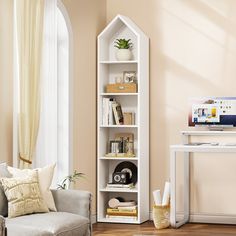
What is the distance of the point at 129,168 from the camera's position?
271 inches

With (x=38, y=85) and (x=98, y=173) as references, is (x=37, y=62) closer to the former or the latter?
(x=38, y=85)

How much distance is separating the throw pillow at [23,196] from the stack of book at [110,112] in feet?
6.92

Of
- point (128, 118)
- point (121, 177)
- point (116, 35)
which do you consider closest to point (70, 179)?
point (121, 177)

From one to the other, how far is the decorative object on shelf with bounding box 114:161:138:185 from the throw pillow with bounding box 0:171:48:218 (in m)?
2.24

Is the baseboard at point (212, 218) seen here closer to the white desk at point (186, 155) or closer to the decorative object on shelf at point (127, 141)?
the white desk at point (186, 155)

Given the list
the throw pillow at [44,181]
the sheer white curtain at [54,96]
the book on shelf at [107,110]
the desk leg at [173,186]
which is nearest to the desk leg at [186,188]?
the desk leg at [173,186]

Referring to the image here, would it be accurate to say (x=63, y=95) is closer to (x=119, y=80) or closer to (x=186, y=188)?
(x=119, y=80)

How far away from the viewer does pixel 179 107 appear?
22.3 ft

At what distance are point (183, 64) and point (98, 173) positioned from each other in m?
1.48

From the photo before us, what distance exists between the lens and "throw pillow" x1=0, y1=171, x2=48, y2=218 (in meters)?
4.53

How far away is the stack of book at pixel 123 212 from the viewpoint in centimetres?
664

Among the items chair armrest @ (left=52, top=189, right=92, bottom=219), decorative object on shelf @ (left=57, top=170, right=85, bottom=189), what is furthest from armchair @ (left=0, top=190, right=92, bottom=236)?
decorative object on shelf @ (left=57, top=170, right=85, bottom=189)

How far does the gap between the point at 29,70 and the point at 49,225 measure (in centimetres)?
159

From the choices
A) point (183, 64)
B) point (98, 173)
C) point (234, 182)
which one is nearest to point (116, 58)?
point (183, 64)
